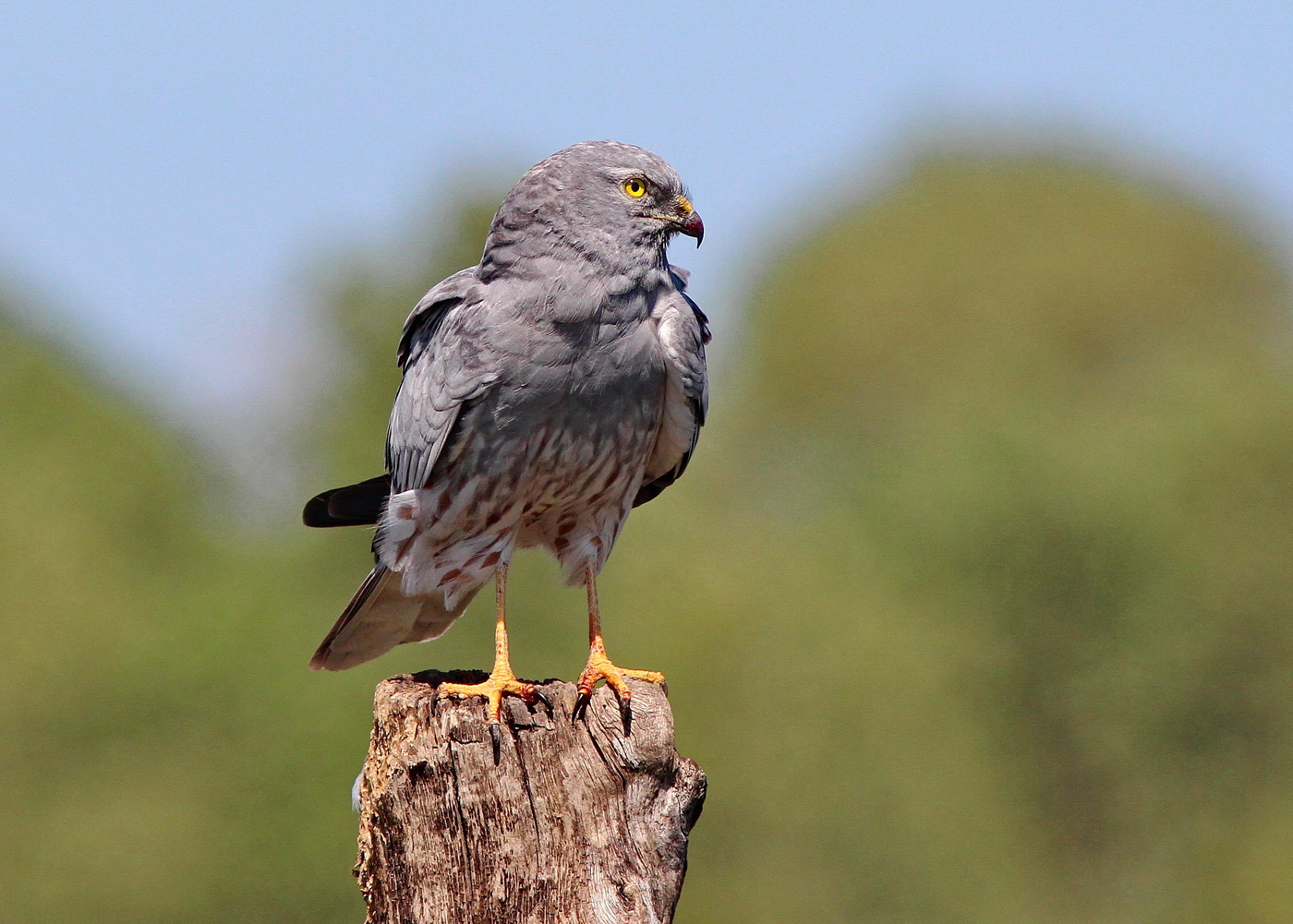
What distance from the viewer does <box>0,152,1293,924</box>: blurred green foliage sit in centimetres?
2019

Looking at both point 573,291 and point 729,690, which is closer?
point 573,291

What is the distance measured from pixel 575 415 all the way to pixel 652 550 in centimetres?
1860

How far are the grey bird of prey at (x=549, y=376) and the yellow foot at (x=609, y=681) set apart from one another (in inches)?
1.0

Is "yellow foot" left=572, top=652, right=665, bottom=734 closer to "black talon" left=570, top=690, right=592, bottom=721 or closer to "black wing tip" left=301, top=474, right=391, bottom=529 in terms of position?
"black talon" left=570, top=690, right=592, bottom=721

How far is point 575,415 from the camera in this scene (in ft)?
19.3

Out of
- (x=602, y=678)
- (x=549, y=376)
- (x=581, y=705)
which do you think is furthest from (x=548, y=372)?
(x=581, y=705)

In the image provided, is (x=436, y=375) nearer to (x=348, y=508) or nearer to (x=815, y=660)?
(x=348, y=508)

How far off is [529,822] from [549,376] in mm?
1830

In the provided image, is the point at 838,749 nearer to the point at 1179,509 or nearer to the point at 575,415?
the point at 1179,509

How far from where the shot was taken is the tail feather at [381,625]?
6.59 metres

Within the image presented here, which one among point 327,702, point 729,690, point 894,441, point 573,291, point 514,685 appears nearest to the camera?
point 514,685

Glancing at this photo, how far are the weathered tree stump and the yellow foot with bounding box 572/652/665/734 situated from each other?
66mm

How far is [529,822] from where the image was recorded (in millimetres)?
4723

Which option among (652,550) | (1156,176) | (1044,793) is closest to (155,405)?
(652,550)
